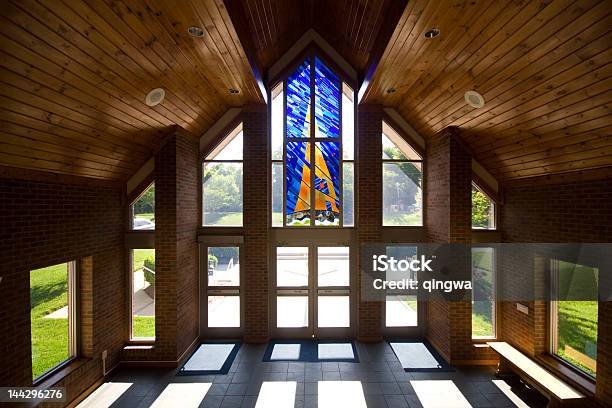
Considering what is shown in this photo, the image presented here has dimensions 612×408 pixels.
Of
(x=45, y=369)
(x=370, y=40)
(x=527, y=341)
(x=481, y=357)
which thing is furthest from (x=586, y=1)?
(x=45, y=369)

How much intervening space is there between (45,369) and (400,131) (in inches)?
248

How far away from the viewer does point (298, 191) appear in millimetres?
5715

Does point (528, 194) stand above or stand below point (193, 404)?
above

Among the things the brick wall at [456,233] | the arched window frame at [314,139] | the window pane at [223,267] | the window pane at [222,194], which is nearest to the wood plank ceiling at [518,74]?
the brick wall at [456,233]

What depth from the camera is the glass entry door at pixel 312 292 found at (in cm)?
564

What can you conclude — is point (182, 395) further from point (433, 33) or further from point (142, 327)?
point (433, 33)

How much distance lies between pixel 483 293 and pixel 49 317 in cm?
639

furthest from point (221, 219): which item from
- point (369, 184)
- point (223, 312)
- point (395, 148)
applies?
point (395, 148)

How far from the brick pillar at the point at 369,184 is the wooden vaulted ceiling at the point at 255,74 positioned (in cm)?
94

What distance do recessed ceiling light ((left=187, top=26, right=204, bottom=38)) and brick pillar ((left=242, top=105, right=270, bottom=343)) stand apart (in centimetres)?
261

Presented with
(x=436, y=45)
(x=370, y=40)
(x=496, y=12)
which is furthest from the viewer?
(x=370, y=40)

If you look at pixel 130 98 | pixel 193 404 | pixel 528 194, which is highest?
pixel 130 98

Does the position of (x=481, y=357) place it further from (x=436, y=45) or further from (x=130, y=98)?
(x=130, y=98)

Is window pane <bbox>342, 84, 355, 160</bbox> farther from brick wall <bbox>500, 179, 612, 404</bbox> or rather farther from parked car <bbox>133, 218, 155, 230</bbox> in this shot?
parked car <bbox>133, 218, 155, 230</bbox>
